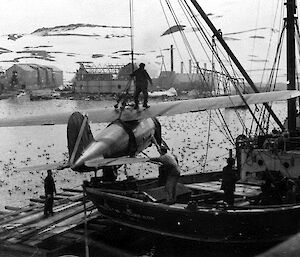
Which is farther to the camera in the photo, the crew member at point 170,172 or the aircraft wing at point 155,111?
the aircraft wing at point 155,111

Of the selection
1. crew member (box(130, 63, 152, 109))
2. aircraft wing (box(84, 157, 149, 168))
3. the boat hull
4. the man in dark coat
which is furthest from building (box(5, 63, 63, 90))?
aircraft wing (box(84, 157, 149, 168))

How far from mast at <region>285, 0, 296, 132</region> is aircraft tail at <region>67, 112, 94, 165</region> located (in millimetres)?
11315

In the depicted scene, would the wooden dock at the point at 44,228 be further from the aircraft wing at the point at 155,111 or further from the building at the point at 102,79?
the building at the point at 102,79

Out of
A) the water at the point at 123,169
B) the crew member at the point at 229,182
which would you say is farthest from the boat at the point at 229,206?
the water at the point at 123,169

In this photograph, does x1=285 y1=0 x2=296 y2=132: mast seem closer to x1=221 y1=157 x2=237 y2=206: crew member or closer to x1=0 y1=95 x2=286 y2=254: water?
x1=0 y1=95 x2=286 y2=254: water

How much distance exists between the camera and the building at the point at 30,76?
134375mm

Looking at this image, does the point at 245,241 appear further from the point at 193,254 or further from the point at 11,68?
the point at 11,68

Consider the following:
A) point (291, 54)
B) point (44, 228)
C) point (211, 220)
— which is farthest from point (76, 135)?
point (291, 54)

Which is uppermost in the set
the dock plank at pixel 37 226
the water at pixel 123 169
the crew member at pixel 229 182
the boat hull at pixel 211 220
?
the crew member at pixel 229 182

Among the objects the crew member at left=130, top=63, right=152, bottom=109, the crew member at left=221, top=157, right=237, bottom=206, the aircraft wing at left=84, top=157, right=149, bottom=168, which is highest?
the crew member at left=130, top=63, right=152, bottom=109

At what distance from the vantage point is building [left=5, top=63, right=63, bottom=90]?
13438cm

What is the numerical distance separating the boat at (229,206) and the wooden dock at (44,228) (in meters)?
1.21

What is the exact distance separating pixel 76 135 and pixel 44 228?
3.55 m

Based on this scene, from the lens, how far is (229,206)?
13891mm
